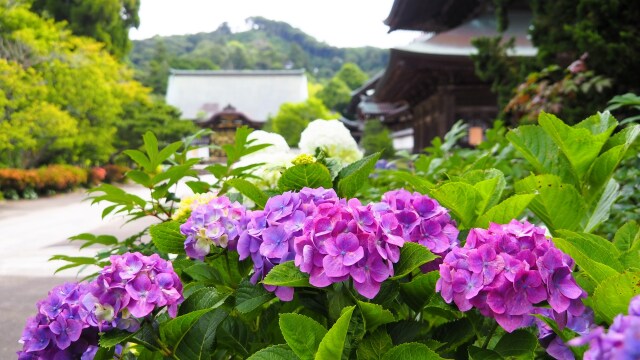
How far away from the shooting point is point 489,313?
1.98 ft

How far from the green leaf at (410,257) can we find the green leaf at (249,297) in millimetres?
169

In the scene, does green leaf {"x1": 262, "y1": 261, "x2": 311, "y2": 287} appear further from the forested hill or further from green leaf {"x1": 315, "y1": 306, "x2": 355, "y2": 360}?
the forested hill

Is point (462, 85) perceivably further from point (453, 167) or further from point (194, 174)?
point (194, 174)

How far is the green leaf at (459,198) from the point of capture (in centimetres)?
75

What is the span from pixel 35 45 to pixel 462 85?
10.5m

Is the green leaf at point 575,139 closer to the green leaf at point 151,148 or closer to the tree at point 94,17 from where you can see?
the green leaf at point 151,148

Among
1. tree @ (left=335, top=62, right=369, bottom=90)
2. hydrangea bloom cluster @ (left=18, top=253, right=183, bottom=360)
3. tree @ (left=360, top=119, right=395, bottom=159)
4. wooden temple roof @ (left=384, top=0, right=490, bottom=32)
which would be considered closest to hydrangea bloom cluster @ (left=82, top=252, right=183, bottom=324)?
hydrangea bloom cluster @ (left=18, top=253, right=183, bottom=360)

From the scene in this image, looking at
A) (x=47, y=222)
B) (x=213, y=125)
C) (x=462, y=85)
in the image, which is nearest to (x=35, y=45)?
(x=47, y=222)

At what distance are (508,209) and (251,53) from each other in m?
63.9

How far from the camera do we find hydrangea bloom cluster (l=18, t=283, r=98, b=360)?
72 cm

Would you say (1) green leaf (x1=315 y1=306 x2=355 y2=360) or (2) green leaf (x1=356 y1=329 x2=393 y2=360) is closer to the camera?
(1) green leaf (x1=315 y1=306 x2=355 y2=360)

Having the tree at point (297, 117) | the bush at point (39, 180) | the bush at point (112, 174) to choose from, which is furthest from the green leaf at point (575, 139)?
the tree at point (297, 117)

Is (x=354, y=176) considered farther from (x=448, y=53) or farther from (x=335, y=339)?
(x=448, y=53)

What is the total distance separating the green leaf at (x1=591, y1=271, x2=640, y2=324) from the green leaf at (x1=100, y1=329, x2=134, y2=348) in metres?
0.53
